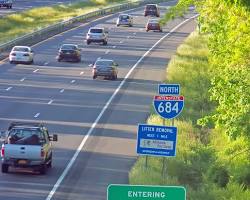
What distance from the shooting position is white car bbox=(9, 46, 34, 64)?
57.8 metres

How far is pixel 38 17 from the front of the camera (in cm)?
9662

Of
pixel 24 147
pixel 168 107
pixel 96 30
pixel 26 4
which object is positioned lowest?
pixel 26 4

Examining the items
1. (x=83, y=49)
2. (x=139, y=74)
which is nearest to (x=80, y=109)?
(x=139, y=74)

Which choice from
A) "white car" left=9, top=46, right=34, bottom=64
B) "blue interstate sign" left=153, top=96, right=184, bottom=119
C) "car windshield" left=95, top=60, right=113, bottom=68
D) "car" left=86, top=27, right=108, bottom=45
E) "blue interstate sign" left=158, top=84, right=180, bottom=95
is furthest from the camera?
"car" left=86, top=27, right=108, bottom=45

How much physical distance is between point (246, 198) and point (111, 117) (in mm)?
19648

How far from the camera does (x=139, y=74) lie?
5641 cm

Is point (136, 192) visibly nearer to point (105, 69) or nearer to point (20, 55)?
point (105, 69)

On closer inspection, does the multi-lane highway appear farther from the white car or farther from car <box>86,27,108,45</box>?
car <box>86,27,108,45</box>

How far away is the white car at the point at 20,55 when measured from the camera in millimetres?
57816

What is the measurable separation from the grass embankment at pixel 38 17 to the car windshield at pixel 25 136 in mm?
49382

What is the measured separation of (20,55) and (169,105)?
3664cm

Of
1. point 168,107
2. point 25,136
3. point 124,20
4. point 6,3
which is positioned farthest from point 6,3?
point 168,107

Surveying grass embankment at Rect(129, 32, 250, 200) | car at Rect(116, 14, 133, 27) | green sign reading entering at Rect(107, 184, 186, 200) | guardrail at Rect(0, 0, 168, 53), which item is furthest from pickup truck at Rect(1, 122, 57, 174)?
car at Rect(116, 14, 133, 27)

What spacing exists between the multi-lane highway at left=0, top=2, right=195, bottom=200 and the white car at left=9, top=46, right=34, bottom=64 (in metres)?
0.47
